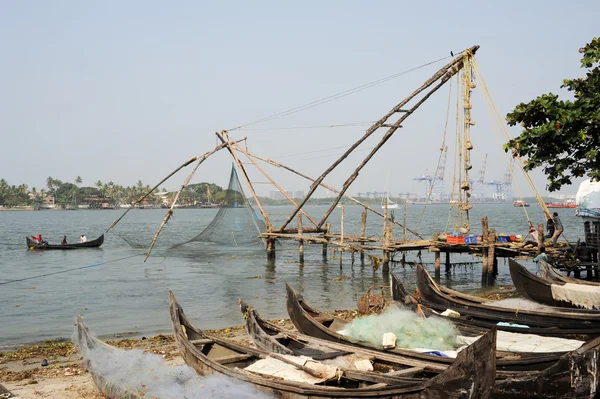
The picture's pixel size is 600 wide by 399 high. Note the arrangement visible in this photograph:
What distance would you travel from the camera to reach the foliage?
12.8 meters

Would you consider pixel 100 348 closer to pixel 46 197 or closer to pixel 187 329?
pixel 187 329

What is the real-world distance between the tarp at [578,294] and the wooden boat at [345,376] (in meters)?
6.60

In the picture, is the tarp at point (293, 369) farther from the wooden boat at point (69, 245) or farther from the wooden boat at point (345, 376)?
the wooden boat at point (69, 245)

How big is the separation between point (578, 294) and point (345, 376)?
6.80m

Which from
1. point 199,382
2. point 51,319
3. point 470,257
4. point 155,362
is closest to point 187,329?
point 155,362

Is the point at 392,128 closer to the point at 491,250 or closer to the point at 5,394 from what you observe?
the point at 491,250

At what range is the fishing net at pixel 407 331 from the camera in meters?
8.10

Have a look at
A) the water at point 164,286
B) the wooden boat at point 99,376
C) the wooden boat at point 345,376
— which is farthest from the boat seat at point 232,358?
the water at point 164,286

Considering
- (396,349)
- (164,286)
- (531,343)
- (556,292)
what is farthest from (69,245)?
(531,343)

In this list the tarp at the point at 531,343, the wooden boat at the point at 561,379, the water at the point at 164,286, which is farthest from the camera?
the water at the point at 164,286

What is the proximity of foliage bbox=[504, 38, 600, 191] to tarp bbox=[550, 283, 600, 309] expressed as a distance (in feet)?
9.74

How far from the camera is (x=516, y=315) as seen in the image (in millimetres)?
9766

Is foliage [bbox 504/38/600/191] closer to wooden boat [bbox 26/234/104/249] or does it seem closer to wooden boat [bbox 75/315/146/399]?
wooden boat [bbox 75/315/146/399]

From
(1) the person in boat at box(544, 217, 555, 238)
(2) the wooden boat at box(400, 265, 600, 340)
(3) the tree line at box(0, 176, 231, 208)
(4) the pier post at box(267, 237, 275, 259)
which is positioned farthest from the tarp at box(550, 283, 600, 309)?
(3) the tree line at box(0, 176, 231, 208)
